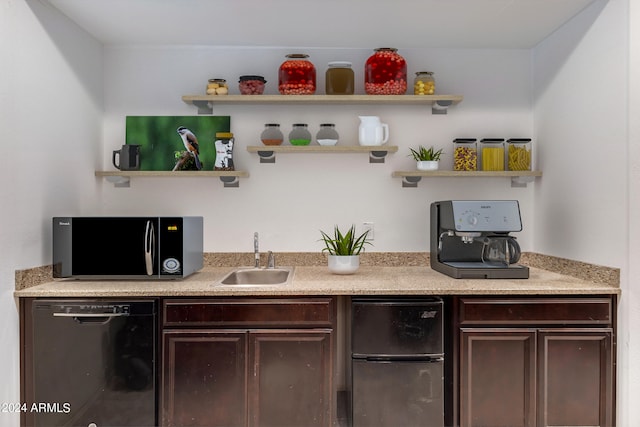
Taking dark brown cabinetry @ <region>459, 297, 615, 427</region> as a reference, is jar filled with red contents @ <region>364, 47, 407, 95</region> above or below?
above

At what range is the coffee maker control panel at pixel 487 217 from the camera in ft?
7.86

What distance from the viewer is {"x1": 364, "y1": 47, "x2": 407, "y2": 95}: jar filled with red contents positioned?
2.72 metres

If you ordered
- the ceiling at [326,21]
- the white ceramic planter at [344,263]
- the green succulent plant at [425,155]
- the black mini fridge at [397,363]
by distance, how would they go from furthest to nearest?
the green succulent plant at [425,155] < the white ceramic planter at [344,263] < the ceiling at [326,21] < the black mini fridge at [397,363]

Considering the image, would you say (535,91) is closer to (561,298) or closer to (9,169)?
(561,298)

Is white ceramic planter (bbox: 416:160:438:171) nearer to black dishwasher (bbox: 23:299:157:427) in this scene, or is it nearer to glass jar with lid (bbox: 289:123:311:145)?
glass jar with lid (bbox: 289:123:311:145)

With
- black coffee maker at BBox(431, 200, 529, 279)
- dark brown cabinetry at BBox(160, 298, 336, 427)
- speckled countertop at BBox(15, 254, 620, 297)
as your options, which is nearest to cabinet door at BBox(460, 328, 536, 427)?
speckled countertop at BBox(15, 254, 620, 297)

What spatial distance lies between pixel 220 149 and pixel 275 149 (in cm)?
34

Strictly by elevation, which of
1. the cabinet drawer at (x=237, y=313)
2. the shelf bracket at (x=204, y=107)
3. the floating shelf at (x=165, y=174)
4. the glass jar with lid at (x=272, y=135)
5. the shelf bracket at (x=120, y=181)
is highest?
the shelf bracket at (x=204, y=107)

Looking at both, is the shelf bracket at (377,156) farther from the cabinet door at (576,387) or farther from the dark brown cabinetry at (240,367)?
the cabinet door at (576,387)

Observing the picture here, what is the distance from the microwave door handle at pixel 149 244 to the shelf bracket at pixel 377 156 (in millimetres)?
1388

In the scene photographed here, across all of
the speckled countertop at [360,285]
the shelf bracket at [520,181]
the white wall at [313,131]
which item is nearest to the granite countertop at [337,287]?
the speckled countertop at [360,285]

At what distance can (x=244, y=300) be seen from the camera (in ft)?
7.21

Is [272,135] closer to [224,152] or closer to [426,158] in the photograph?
[224,152]

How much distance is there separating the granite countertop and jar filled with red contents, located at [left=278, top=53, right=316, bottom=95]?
1.11 meters
